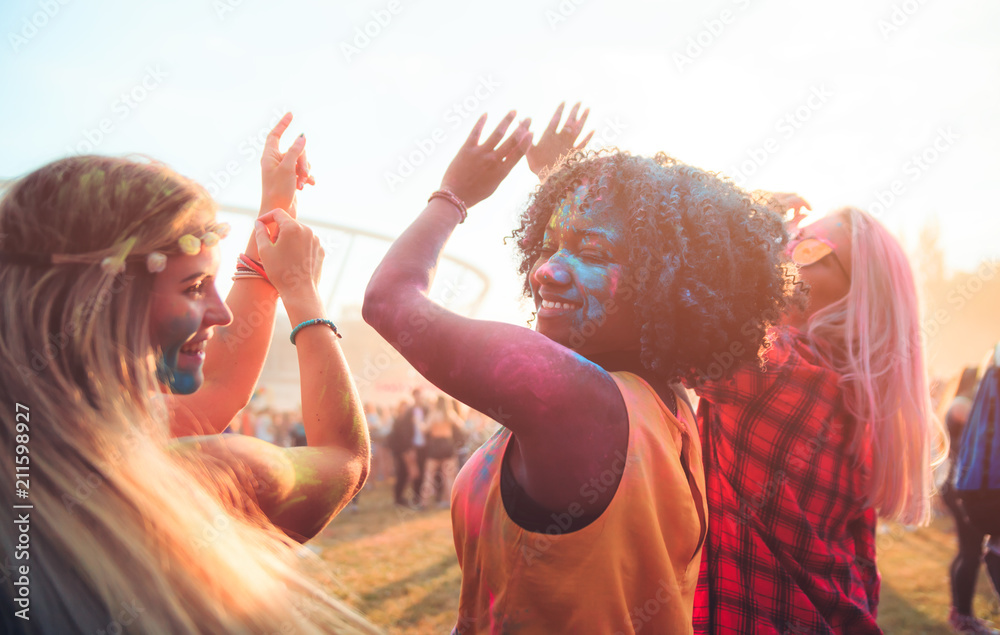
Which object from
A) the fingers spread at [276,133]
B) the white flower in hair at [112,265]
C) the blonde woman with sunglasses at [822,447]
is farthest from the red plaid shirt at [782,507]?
the white flower in hair at [112,265]

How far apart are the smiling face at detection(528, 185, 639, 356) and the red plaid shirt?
71 cm

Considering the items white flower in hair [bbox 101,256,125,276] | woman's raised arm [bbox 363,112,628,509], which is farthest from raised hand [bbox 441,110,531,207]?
white flower in hair [bbox 101,256,125,276]

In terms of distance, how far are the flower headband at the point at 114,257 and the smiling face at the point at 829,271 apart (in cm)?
220

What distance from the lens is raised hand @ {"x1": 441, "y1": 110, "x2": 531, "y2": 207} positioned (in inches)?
57.3

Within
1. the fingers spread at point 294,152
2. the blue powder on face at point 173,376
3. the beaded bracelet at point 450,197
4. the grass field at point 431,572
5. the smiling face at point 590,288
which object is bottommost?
the grass field at point 431,572

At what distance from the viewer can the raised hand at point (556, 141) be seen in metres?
1.94

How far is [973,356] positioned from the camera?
130ft

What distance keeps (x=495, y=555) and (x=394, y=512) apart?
9.94m

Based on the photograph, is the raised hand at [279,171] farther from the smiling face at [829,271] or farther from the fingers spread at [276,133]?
the smiling face at [829,271]

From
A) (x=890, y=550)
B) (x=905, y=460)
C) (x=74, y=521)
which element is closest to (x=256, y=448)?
→ (x=74, y=521)

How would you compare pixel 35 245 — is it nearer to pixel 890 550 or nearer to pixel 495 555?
pixel 495 555

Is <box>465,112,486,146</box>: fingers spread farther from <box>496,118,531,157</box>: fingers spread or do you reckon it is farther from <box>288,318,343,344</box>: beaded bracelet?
<box>288,318,343,344</box>: beaded bracelet

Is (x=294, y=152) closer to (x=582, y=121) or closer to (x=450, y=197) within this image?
(x=450, y=197)

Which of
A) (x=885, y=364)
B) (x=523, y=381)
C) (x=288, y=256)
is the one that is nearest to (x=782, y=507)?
(x=885, y=364)
